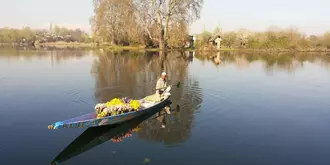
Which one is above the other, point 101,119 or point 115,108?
point 115,108

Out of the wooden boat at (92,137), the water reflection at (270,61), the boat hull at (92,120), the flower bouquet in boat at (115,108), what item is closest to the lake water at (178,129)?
the wooden boat at (92,137)

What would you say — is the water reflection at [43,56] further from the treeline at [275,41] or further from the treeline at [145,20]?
the treeline at [275,41]

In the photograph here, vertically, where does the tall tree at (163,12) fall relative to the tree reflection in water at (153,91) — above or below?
above

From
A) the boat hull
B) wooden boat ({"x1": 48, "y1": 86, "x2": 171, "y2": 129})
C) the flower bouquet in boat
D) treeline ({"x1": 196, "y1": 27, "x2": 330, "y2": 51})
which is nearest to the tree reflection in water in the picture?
wooden boat ({"x1": 48, "y1": 86, "x2": 171, "y2": 129})

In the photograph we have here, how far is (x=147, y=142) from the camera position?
36.4 feet

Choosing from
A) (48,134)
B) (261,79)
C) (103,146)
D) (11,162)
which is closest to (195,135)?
(103,146)

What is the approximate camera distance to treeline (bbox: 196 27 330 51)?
92.0m

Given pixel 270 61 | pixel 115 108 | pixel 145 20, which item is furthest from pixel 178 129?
pixel 145 20

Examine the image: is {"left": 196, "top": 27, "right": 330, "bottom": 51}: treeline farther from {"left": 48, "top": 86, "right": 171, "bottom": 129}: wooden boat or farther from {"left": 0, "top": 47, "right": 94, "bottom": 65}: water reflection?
{"left": 48, "top": 86, "right": 171, "bottom": 129}: wooden boat

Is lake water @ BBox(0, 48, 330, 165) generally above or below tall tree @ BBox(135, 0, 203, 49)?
below

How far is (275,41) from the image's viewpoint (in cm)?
Answer: 9175

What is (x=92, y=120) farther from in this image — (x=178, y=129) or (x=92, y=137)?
(x=178, y=129)

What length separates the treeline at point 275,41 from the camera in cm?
9200

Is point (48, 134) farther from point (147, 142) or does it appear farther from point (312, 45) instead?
point (312, 45)
